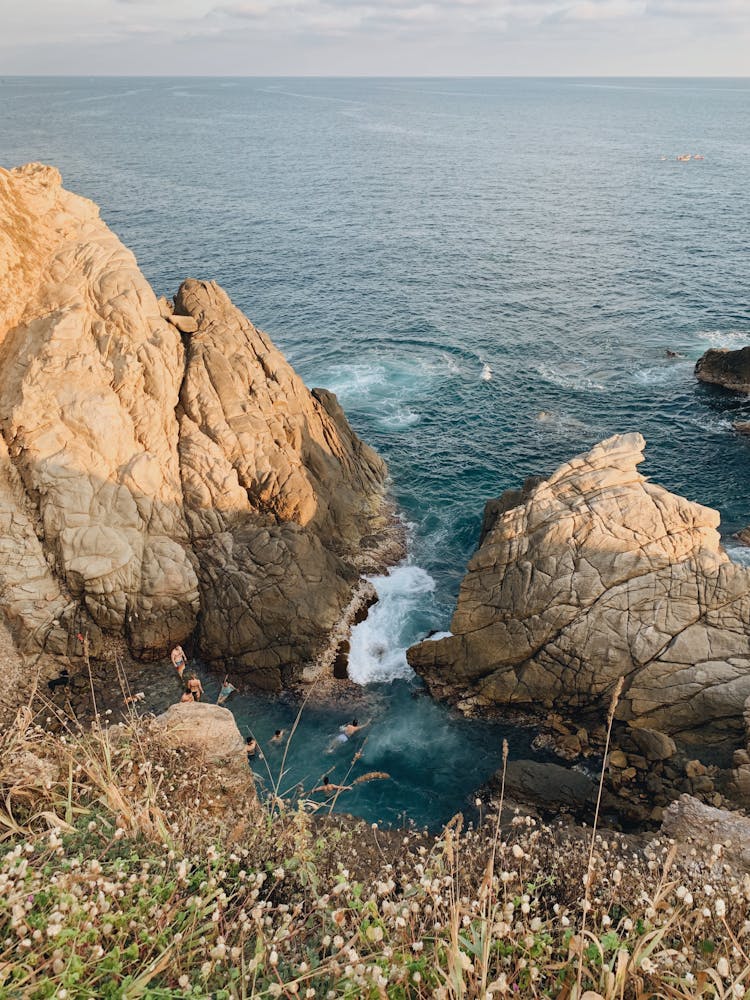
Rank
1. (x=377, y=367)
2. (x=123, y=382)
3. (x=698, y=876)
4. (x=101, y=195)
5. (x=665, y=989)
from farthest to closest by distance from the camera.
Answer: (x=101, y=195)
(x=377, y=367)
(x=123, y=382)
(x=698, y=876)
(x=665, y=989)

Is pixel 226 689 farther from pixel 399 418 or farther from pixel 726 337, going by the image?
pixel 726 337

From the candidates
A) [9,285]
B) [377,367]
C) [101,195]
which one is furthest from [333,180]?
[9,285]

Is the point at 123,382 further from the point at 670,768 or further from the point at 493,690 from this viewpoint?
the point at 670,768

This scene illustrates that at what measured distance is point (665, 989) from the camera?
25.9 ft

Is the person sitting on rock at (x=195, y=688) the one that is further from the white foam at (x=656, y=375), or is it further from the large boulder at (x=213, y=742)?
the white foam at (x=656, y=375)

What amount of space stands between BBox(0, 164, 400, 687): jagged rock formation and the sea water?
4066mm

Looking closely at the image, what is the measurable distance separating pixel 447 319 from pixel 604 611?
153ft

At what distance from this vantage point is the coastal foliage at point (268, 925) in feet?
25.6

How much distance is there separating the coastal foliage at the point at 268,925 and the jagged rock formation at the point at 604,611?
1381 cm

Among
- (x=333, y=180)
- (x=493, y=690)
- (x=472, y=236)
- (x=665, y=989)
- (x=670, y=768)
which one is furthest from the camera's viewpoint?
(x=333, y=180)

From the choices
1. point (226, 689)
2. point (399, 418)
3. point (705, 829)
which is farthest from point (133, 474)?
point (705, 829)

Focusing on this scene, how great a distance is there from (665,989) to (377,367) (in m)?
53.5

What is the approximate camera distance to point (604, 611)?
2652cm

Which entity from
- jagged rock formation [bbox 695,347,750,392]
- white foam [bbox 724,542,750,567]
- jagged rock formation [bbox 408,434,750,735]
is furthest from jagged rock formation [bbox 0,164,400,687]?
jagged rock formation [bbox 695,347,750,392]
